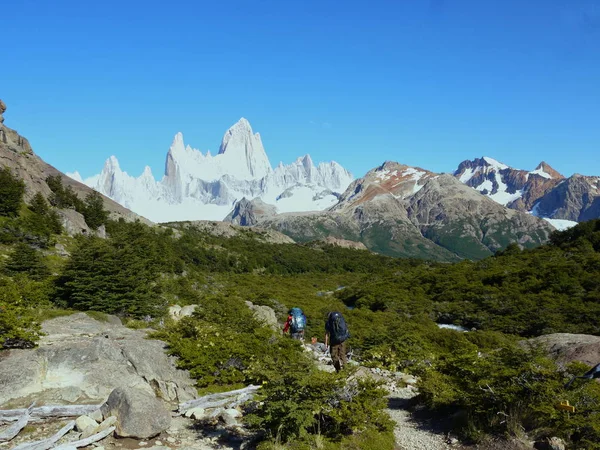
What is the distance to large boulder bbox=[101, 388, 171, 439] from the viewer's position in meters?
10.2

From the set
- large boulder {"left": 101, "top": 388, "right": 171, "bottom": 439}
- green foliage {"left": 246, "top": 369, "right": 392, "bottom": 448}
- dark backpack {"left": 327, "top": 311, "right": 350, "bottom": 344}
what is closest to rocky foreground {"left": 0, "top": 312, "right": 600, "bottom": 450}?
large boulder {"left": 101, "top": 388, "right": 171, "bottom": 439}

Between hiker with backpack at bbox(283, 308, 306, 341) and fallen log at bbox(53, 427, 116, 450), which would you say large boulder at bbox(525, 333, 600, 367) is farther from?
fallen log at bbox(53, 427, 116, 450)

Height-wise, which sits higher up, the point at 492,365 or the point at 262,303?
the point at 262,303

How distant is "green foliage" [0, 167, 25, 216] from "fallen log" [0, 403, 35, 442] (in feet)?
151

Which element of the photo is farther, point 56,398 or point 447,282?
point 447,282

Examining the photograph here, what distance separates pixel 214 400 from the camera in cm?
1345

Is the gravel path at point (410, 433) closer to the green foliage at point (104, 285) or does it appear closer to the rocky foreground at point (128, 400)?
the rocky foreground at point (128, 400)

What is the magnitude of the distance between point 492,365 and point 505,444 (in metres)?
2.02

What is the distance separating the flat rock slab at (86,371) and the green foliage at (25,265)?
16.9 meters

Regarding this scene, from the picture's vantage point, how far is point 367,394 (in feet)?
36.0

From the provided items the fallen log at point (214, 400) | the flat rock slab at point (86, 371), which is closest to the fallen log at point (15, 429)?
the flat rock slab at point (86, 371)

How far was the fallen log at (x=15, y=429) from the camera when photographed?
9.73 m

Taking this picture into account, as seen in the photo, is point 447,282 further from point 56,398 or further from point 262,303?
point 56,398

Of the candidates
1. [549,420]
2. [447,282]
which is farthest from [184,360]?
[447,282]
